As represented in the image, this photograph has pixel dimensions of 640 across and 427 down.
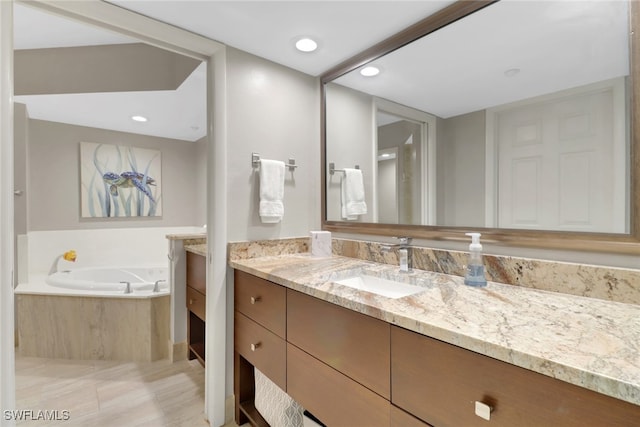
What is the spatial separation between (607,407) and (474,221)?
842mm

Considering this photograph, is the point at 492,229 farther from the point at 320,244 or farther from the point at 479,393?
the point at 320,244

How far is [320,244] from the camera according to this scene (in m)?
1.81

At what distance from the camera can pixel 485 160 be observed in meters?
1.27

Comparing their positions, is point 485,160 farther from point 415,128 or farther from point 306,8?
point 306,8

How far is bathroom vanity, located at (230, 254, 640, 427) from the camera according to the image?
0.56 meters

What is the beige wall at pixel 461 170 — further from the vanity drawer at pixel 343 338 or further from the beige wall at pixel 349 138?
the vanity drawer at pixel 343 338

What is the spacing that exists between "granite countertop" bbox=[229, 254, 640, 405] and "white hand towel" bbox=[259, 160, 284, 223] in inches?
21.9

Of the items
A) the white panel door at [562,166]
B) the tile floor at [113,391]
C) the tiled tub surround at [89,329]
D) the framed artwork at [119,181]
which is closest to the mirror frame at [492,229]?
the white panel door at [562,166]

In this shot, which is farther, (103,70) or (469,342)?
(103,70)

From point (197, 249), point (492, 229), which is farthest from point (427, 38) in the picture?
point (197, 249)

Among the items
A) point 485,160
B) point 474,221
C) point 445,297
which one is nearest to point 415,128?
point 485,160

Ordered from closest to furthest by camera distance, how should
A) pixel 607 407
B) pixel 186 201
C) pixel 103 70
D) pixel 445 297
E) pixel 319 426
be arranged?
pixel 607 407, pixel 445 297, pixel 319 426, pixel 103 70, pixel 186 201

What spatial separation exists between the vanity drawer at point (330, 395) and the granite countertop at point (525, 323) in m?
0.26

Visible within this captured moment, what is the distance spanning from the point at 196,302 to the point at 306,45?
188cm
